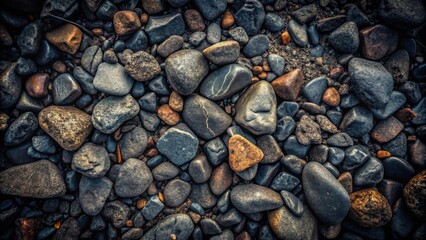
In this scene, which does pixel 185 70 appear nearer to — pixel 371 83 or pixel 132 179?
pixel 132 179

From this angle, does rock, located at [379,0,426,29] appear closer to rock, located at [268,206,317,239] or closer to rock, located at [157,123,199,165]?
rock, located at [268,206,317,239]

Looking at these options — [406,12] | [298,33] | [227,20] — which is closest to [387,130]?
[406,12]

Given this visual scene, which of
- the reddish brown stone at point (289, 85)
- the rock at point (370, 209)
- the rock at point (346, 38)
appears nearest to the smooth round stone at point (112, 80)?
the reddish brown stone at point (289, 85)

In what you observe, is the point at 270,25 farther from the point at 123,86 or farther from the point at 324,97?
the point at 123,86

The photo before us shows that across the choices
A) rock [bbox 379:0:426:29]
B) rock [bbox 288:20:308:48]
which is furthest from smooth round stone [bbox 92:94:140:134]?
rock [bbox 379:0:426:29]

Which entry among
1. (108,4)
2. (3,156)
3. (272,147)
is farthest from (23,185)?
(272,147)

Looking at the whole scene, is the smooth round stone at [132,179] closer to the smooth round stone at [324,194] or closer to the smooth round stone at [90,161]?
the smooth round stone at [90,161]
